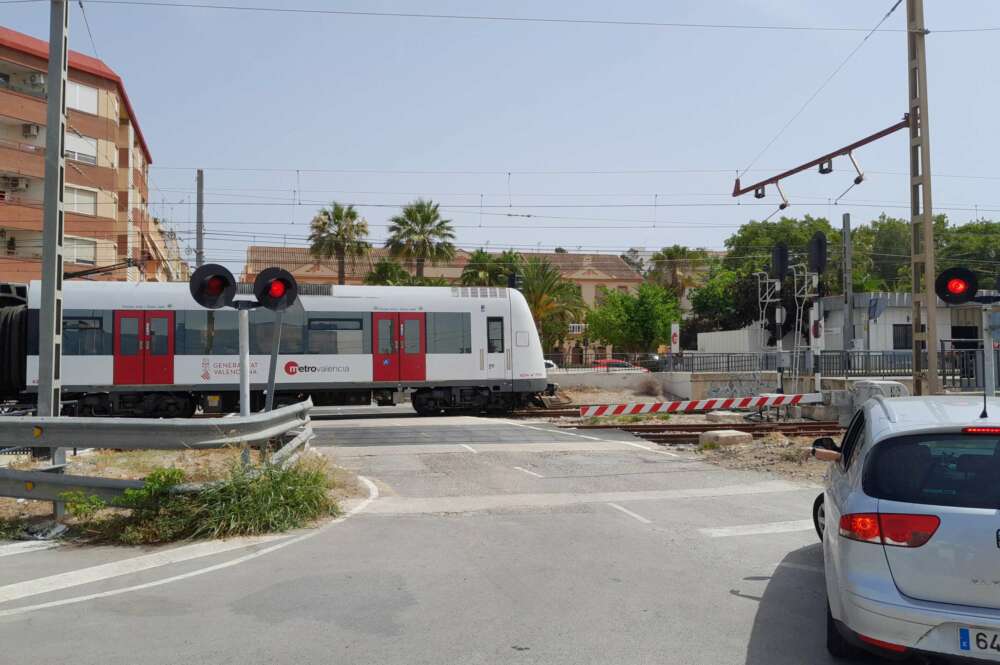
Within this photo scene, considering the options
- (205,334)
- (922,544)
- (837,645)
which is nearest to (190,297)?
(205,334)

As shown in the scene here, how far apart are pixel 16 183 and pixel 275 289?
117 ft

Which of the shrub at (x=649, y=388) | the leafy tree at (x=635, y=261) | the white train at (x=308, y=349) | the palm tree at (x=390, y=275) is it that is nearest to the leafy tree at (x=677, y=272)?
the leafy tree at (x=635, y=261)

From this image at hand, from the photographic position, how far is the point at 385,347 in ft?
76.0

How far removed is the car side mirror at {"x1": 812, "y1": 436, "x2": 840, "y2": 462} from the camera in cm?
614

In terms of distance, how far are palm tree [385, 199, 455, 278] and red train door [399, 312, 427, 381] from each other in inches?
1058

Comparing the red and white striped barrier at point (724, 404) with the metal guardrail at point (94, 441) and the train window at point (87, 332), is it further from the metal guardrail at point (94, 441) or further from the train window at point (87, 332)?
the train window at point (87, 332)

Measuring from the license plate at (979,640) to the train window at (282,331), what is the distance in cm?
1946

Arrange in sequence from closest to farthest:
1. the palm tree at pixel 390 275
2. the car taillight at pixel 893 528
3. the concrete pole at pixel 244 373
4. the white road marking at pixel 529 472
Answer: the car taillight at pixel 893 528, the concrete pole at pixel 244 373, the white road marking at pixel 529 472, the palm tree at pixel 390 275

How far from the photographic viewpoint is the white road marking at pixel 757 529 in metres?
8.27

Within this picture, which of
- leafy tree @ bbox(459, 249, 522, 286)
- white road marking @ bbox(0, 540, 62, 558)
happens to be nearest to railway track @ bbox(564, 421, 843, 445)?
white road marking @ bbox(0, 540, 62, 558)

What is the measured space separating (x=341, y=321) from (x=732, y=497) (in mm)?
14447

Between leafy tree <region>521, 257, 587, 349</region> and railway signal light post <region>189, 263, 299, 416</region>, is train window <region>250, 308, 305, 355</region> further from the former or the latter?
leafy tree <region>521, 257, 587, 349</region>

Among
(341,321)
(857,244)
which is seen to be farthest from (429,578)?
(857,244)

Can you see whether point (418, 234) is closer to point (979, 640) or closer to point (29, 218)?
point (29, 218)
